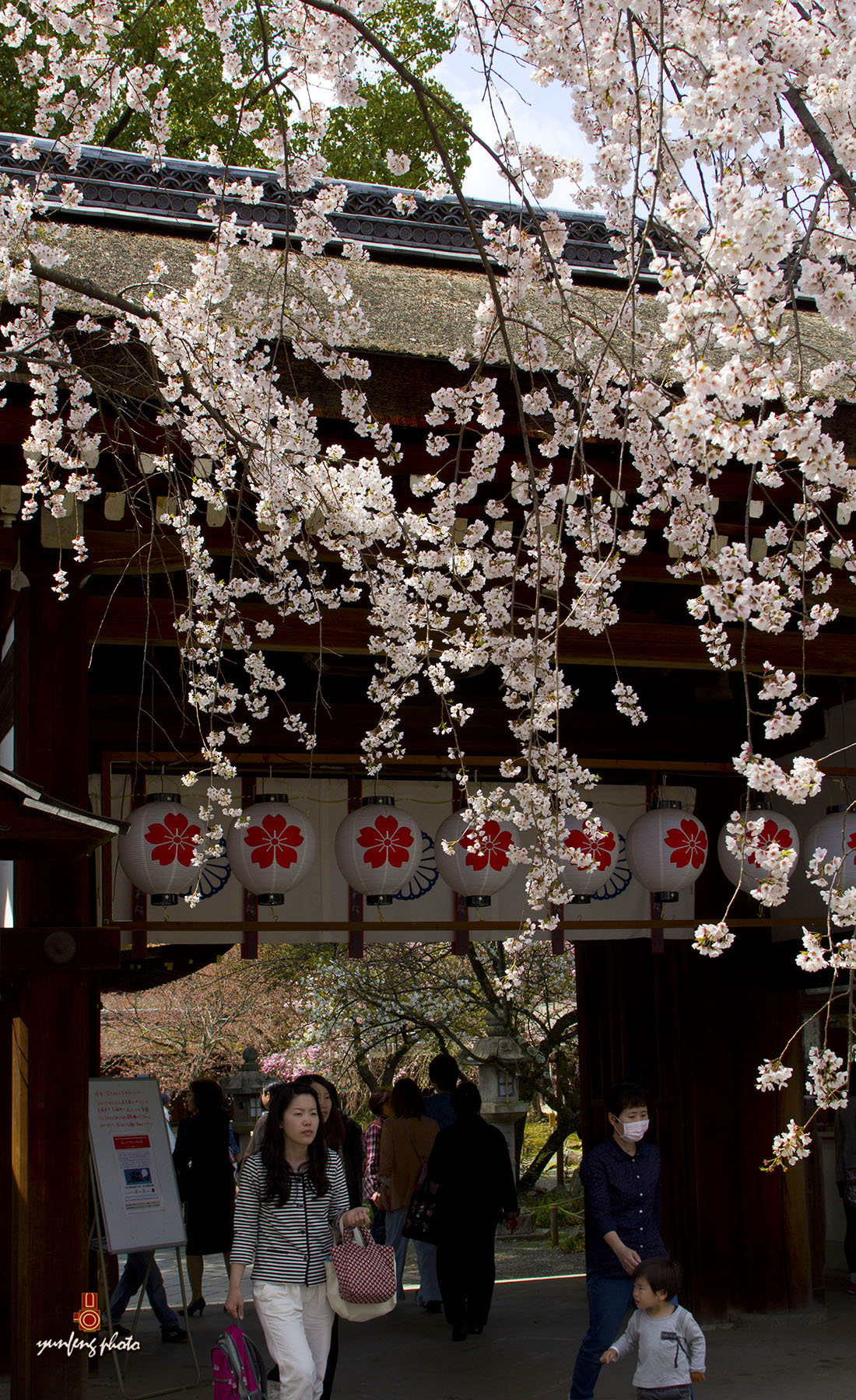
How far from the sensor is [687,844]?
6523 mm

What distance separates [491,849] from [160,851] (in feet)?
5.08

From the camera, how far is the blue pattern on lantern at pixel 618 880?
23.0ft

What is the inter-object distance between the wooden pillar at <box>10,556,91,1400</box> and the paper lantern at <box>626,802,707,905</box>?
2.93 m

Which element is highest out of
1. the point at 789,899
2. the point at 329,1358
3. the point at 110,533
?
the point at 110,533

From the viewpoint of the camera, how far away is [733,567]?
9.79 ft

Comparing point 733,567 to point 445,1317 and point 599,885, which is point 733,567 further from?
point 445,1317

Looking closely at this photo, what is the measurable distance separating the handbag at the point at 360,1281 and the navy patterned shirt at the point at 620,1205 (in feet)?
3.23

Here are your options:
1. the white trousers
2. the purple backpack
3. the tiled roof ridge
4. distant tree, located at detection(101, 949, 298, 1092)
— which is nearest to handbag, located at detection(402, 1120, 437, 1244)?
the purple backpack

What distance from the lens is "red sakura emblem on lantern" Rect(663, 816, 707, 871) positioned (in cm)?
648

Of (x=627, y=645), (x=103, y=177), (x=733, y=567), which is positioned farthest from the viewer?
(x=103, y=177)

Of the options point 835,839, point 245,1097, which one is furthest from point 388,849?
Answer: point 245,1097

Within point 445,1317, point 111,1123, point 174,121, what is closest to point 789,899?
point 445,1317

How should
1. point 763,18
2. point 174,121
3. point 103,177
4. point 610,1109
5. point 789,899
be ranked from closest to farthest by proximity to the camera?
point 763,18 < point 610,1109 < point 103,177 < point 789,899 < point 174,121

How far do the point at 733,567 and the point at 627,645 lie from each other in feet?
8.68
